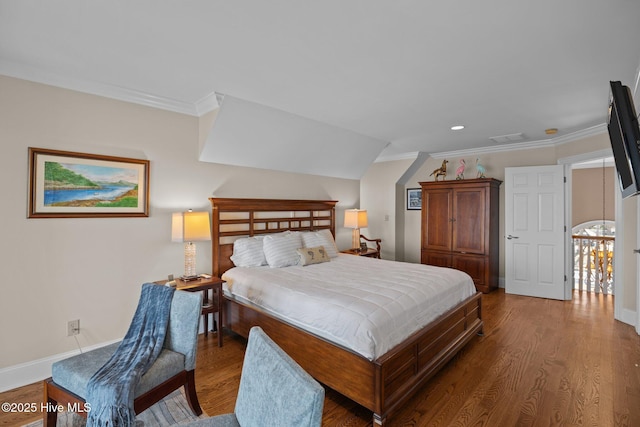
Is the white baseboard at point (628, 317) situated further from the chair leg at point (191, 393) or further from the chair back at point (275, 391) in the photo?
the chair leg at point (191, 393)

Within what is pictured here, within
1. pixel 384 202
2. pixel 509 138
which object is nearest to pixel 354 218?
pixel 384 202

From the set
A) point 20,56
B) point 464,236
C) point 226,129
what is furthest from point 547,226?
point 20,56

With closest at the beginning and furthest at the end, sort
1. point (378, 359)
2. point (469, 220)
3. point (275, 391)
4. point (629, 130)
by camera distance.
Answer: point (275, 391) → point (629, 130) → point (378, 359) → point (469, 220)

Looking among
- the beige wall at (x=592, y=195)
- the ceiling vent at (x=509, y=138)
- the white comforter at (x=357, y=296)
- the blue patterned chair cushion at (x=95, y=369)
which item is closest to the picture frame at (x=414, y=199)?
the ceiling vent at (x=509, y=138)

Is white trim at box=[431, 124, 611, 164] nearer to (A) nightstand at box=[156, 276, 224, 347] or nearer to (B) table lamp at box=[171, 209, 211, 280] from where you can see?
(B) table lamp at box=[171, 209, 211, 280]

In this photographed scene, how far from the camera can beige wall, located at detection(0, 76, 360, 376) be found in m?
2.37

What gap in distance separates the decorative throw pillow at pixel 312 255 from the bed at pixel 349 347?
665 millimetres

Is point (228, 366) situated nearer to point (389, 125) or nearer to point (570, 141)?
point (389, 125)

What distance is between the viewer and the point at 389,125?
12.9 ft

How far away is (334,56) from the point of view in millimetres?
2186

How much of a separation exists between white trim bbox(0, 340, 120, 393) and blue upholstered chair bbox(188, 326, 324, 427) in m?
2.09

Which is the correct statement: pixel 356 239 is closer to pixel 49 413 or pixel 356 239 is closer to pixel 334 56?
pixel 334 56

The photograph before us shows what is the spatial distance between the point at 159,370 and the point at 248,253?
1.82m

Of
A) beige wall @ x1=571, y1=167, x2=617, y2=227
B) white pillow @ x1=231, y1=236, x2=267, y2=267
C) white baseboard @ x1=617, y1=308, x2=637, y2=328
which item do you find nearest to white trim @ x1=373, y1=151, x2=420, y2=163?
white pillow @ x1=231, y1=236, x2=267, y2=267
